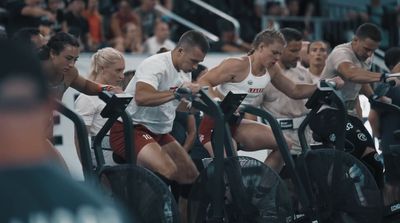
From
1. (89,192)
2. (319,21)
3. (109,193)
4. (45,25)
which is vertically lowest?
(319,21)

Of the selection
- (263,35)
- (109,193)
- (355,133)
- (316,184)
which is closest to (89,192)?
(109,193)

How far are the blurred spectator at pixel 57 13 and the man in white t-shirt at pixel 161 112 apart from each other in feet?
17.6

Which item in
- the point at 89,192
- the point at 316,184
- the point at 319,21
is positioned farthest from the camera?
the point at 319,21

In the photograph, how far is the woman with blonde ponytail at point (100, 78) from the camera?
345 inches

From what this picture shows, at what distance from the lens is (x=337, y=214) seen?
27.9ft

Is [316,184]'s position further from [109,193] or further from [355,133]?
[109,193]

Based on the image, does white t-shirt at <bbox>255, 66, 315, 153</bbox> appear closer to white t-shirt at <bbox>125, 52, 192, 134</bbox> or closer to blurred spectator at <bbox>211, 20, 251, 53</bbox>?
white t-shirt at <bbox>125, 52, 192, 134</bbox>

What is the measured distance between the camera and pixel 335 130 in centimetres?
905

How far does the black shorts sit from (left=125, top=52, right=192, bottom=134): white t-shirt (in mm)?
1310

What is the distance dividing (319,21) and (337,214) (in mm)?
10090

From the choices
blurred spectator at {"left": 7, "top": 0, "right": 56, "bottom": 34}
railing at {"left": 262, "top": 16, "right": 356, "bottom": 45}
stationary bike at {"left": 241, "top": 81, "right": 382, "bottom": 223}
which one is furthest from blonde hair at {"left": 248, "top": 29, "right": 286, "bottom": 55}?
railing at {"left": 262, "top": 16, "right": 356, "bottom": 45}

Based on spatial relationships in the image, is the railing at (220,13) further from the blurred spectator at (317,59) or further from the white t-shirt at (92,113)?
the white t-shirt at (92,113)

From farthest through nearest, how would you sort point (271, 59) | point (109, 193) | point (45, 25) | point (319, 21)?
1. point (319, 21)
2. point (45, 25)
3. point (271, 59)
4. point (109, 193)

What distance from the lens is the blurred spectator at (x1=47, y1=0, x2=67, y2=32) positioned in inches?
540
